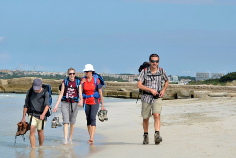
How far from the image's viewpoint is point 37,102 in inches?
412

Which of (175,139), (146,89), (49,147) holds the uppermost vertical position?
(146,89)

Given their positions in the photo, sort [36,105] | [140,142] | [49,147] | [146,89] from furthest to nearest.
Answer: [140,142] < [49,147] < [146,89] < [36,105]

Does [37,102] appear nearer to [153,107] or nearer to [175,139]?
[153,107]

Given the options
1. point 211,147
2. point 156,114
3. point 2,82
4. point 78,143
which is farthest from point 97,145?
point 2,82

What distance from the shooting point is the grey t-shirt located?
10.4 m

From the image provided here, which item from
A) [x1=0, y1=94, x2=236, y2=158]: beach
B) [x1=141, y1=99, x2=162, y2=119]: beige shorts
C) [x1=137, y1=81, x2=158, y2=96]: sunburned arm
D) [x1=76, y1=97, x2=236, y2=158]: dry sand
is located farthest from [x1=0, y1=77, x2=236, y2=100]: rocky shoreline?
[x1=137, y1=81, x2=158, y2=96]: sunburned arm

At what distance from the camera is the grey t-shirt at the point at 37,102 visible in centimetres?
1042

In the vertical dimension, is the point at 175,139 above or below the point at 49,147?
above

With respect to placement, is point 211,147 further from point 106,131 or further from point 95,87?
point 106,131

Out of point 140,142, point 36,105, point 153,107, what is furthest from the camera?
point 140,142

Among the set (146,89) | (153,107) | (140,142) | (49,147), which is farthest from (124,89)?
(146,89)

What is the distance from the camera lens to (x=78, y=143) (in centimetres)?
1230

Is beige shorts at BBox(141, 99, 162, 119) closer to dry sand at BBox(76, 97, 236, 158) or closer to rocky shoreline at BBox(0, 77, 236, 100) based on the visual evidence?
dry sand at BBox(76, 97, 236, 158)

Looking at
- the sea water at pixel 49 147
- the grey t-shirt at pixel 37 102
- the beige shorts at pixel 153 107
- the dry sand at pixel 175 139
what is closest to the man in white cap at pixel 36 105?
the grey t-shirt at pixel 37 102
